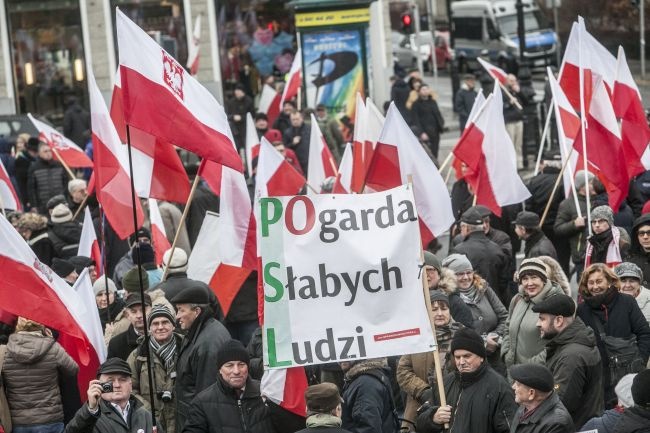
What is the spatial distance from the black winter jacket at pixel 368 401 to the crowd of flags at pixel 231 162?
28cm

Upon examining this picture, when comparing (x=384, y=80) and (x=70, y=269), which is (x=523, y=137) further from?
(x=70, y=269)

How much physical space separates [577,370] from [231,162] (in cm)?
253

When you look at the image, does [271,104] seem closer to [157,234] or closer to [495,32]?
[157,234]

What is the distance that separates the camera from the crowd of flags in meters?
9.45

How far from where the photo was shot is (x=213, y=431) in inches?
343

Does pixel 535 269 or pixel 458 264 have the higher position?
pixel 535 269

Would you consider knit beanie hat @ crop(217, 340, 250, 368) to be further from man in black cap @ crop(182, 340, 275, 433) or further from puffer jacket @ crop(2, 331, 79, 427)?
puffer jacket @ crop(2, 331, 79, 427)

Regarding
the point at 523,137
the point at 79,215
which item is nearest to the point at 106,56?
the point at 523,137

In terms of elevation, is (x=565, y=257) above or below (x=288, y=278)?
below

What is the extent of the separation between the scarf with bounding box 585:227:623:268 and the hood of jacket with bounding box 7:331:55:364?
176 inches

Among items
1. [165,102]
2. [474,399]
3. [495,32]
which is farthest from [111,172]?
[495,32]

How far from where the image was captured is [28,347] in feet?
31.9

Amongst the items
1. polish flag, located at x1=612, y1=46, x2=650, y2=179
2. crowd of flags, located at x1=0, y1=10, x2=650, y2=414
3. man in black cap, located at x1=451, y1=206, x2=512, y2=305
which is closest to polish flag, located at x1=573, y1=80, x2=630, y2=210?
crowd of flags, located at x1=0, y1=10, x2=650, y2=414

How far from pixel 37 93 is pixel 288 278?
25614mm
